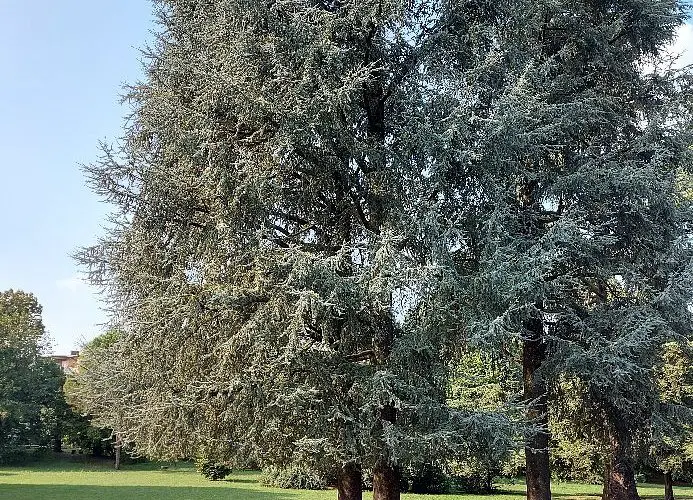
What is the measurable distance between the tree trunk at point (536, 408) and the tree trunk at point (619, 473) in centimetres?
167

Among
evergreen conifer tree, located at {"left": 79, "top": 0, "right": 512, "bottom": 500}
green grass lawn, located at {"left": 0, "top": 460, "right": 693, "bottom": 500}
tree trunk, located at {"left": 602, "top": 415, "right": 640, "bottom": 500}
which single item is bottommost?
green grass lawn, located at {"left": 0, "top": 460, "right": 693, "bottom": 500}

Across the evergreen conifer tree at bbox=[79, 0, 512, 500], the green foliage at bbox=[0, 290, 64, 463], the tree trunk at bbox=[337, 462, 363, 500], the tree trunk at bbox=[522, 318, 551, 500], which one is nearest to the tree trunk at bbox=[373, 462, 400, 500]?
the evergreen conifer tree at bbox=[79, 0, 512, 500]

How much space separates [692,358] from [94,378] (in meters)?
11.3

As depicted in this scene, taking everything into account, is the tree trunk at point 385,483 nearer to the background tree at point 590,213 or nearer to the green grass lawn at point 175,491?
the background tree at point 590,213

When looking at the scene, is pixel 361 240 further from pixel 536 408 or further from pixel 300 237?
pixel 536 408

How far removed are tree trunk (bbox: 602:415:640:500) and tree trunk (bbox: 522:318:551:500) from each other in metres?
1.67

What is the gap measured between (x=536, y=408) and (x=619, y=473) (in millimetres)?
3602

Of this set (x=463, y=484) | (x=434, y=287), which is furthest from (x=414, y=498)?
(x=434, y=287)

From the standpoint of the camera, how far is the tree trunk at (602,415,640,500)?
11.1 m

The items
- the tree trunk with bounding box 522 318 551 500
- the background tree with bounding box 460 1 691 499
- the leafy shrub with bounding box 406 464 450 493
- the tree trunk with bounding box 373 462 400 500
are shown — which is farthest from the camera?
the leafy shrub with bounding box 406 464 450 493

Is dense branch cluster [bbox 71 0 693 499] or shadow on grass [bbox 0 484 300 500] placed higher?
dense branch cluster [bbox 71 0 693 499]

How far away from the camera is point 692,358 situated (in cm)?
1117

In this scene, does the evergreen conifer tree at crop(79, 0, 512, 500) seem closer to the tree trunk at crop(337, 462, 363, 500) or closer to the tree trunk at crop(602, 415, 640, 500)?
the tree trunk at crop(337, 462, 363, 500)

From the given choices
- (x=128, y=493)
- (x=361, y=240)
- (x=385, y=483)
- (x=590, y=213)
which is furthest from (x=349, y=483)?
(x=128, y=493)
